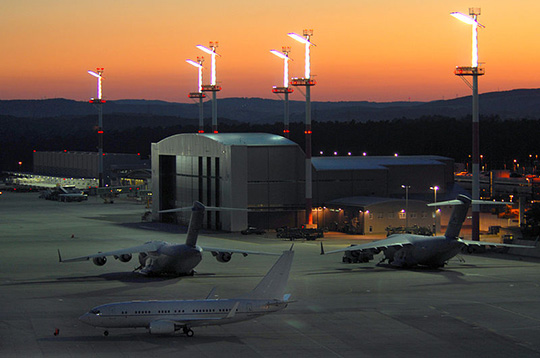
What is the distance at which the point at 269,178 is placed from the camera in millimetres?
125375

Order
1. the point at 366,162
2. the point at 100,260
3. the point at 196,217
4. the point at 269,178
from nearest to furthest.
Result: 1. the point at 196,217
2. the point at 100,260
3. the point at 269,178
4. the point at 366,162

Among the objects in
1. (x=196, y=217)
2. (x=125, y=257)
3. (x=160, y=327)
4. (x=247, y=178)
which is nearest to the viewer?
(x=160, y=327)

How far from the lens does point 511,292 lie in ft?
233

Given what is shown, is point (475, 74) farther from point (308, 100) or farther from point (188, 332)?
point (188, 332)

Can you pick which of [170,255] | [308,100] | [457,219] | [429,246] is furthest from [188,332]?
[308,100]

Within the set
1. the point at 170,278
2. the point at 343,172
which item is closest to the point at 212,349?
the point at 170,278

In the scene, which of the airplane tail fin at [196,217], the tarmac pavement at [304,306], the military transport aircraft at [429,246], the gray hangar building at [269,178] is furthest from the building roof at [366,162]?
the airplane tail fin at [196,217]

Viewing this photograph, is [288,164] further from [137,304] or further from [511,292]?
[137,304]

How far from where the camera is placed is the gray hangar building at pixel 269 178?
123062 mm

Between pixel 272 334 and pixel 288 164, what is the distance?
73129 millimetres

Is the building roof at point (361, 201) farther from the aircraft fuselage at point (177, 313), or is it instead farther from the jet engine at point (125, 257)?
the aircraft fuselage at point (177, 313)

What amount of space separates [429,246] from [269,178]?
156ft

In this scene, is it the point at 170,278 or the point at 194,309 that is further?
the point at 170,278

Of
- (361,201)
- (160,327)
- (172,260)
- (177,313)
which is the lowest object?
(160,327)
